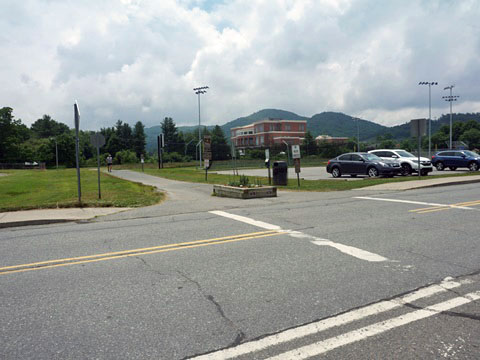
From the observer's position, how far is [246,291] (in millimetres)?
4297

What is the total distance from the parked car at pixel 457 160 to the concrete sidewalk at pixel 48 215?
24346 mm

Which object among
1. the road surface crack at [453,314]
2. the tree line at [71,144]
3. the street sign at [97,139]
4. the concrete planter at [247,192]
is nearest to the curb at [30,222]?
the street sign at [97,139]

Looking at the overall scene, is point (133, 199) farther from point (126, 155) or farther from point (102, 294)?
point (126, 155)

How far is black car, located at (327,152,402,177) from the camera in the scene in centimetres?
2167

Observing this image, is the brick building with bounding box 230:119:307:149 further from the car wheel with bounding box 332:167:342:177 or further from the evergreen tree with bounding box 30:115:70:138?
the car wheel with bounding box 332:167:342:177

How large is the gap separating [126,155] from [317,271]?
9491 cm

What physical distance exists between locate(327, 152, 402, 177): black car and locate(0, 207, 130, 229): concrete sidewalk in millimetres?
15195

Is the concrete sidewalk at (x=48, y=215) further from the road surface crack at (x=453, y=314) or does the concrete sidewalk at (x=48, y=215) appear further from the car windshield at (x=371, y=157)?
the car windshield at (x=371, y=157)

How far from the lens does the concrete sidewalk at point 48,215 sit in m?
9.70

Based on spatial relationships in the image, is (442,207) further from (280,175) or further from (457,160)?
(457,160)

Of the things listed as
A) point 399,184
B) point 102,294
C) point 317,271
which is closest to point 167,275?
point 102,294

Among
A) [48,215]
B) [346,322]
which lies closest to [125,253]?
[346,322]

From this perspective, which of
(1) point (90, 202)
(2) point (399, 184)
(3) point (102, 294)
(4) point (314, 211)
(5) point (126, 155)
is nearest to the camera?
(3) point (102, 294)

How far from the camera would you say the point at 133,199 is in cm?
1398
